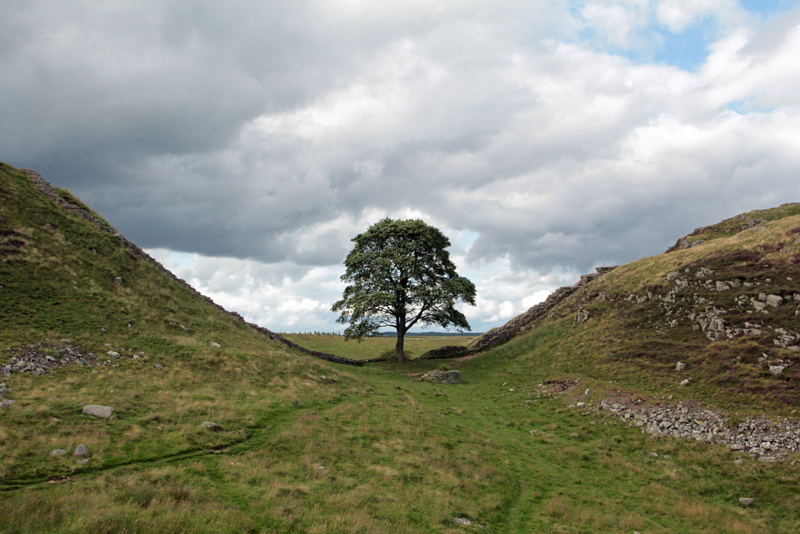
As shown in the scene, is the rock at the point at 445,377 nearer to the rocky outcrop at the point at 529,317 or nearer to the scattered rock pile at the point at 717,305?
the rocky outcrop at the point at 529,317

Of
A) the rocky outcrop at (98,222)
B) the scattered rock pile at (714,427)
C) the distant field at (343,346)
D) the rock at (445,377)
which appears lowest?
the scattered rock pile at (714,427)

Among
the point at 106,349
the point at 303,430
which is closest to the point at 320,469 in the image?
the point at 303,430

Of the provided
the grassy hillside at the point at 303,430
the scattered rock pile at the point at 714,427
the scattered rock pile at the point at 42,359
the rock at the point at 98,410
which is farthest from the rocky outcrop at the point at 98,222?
the scattered rock pile at the point at 714,427

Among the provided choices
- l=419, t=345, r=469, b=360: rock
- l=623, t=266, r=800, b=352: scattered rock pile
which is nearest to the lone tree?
l=419, t=345, r=469, b=360: rock

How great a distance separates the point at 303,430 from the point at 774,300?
29.5m

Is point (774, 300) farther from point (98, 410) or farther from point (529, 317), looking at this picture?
point (98, 410)

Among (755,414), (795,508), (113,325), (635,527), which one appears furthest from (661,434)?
(113,325)

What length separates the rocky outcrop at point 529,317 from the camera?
4888cm

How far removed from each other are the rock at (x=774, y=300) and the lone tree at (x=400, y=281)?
25.0m

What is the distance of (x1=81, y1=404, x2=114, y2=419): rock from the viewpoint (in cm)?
1435

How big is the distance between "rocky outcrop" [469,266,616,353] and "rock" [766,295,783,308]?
75.4 ft

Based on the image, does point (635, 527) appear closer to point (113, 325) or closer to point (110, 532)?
point (110, 532)

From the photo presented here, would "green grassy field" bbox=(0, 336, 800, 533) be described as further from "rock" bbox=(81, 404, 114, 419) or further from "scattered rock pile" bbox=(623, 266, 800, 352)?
"scattered rock pile" bbox=(623, 266, 800, 352)

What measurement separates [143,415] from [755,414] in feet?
88.1
